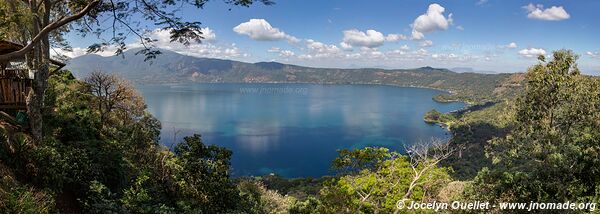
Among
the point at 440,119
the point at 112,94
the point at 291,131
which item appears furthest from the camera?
the point at 440,119

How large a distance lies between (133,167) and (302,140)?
104 m

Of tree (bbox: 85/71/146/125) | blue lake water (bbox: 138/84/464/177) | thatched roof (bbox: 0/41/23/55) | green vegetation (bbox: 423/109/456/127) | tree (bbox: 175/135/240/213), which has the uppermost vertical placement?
thatched roof (bbox: 0/41/23/55)

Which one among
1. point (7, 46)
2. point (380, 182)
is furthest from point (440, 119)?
point (7, 46)

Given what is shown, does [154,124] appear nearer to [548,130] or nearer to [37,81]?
[37,81]

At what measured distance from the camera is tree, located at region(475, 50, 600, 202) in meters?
13.7

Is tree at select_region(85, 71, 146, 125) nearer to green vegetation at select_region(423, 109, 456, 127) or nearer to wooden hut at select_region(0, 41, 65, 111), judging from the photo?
wooden hut at select_region(0, 41, 65, 111)

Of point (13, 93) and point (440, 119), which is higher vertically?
point (13, 93)

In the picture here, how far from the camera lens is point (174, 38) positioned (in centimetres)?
827

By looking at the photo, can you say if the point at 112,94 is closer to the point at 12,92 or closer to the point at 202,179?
the point at 12,92

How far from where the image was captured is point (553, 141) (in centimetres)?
1764

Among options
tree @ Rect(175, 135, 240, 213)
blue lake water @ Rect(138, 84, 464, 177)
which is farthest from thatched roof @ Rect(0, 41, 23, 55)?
blue lake water @ Rect(138, 84, 464, 177)

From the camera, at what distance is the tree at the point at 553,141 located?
13734 millimetres

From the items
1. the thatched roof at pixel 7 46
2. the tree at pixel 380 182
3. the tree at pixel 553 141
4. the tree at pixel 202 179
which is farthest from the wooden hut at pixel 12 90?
the tree at pixel 553 141

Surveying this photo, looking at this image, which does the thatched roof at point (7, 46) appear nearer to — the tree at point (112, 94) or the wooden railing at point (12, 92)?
the wooden railing at point (12, 92)
